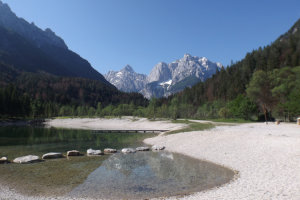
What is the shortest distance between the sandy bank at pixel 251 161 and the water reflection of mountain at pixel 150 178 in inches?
64.3

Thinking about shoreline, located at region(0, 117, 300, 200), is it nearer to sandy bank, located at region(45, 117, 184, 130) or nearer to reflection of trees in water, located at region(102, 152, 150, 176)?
reflection of trees in water, located at region(102, 152, 150, 176)

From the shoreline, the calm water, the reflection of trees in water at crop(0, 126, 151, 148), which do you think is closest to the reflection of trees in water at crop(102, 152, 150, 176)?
the calm water

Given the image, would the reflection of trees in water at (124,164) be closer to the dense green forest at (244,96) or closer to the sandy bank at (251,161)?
the sandy bank at (251,161)

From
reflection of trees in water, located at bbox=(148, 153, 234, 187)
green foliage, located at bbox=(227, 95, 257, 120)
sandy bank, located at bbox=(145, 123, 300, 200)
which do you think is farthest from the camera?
green foliage, located at bbox=(227, 95, 257, 120)

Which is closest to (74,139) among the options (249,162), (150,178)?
(150,178)

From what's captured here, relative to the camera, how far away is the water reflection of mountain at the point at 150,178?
12.7m

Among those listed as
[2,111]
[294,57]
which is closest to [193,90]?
[294,57]

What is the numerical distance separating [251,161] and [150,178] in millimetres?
9884

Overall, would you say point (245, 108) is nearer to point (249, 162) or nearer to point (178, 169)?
point (249, 162)

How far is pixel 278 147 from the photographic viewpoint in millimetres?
21000

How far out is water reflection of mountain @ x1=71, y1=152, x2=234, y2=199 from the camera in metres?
12.7

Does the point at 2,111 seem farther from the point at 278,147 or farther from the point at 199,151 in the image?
the point at 278,147

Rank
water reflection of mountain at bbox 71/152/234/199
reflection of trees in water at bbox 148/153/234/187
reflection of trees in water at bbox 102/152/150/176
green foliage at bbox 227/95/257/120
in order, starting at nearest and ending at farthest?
water reflection of mountain at bbox 71/152/234/199 → reflection of trees in water at bbox 148/153/234/187 → reflection of trees in water at bbox 102/152/150/176 → green foliage at bbox 227/95/257/120

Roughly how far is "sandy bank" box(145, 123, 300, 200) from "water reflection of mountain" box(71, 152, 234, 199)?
1.63m
